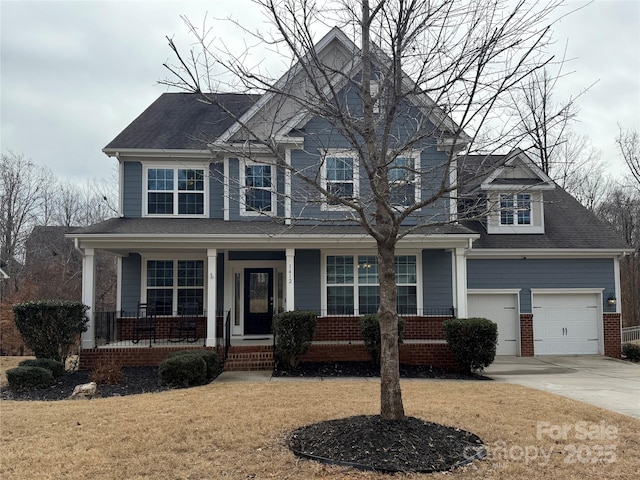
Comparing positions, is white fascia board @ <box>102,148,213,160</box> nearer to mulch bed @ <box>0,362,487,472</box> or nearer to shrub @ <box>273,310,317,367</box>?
shrub @ <box>273,310,317,367</box>

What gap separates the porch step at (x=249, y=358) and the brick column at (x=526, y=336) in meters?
8.20

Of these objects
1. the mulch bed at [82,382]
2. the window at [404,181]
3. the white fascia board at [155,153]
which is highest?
the white fascia board at [155,153]

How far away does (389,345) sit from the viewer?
5945 mm

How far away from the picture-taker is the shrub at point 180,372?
1022 cm

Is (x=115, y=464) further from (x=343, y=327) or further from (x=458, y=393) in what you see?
(x=343, y=327)

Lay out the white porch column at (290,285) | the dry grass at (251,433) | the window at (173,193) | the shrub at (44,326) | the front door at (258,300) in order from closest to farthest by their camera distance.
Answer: the dry grass at (251,433) → the shrub at (44,326) → the white porch column at (290,285) → the window at (173,193) → the front door at (258,300)

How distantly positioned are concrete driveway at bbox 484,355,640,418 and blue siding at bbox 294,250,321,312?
4919 millimetres

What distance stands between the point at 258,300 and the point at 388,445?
33.3ft

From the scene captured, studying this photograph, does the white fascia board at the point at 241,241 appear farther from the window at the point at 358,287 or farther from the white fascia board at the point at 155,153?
the white fascia board at the point at 155,153

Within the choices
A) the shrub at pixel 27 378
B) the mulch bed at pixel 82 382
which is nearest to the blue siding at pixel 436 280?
the mulch bed at pixel 82 382

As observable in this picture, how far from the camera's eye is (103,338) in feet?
45.1

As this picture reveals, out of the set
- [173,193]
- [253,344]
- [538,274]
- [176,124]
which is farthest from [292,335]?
[538,274]

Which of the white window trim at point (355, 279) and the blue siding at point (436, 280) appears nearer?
the white window trim at point (355, 279)

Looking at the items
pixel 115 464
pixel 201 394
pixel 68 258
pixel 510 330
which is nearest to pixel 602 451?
pixel 115 464
